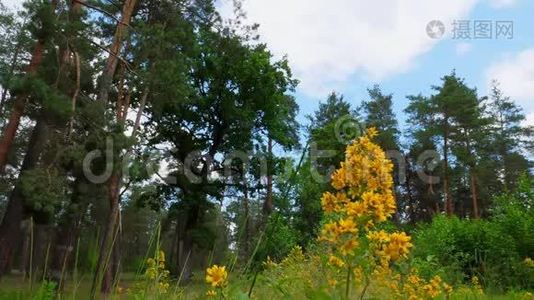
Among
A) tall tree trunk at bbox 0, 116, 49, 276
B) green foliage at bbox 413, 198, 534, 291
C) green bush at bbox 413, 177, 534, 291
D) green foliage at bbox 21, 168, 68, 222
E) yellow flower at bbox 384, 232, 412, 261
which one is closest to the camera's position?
yellow flower at bbox 384, 232, 412, 261

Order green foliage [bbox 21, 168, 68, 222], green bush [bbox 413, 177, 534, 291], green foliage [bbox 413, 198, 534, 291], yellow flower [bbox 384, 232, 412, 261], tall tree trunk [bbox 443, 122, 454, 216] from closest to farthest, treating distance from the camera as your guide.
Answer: yellow flower [bbox 384, 232, 412, 261], green foliage [bbox 21, 168, 68, 222], green foliage [bbox 413, 198, 534, 291], green bush [bbox 413, 177, 534, 291], tall tree trunk [bbox 443, 122, 454, 216]

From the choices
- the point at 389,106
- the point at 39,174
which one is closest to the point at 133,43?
the point at 39,174

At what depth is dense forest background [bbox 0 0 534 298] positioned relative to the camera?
2.41 metres

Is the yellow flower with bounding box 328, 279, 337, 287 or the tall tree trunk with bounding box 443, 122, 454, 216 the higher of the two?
the tall tree trunk with bounding box 443, 122, 454, 216

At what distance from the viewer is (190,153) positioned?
19.8 m

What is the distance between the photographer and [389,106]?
119 ft

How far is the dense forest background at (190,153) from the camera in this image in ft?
7.89

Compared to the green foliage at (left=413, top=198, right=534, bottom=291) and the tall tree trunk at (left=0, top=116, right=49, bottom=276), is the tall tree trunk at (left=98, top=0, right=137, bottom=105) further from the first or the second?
the green foliage at (left=413, top=198, right=534, bottom=291)

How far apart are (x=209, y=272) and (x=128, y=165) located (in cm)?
947

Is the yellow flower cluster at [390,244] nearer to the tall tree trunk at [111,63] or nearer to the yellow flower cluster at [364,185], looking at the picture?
the yellow flower cluster at [364,185]

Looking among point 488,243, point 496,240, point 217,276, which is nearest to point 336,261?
point 217,276

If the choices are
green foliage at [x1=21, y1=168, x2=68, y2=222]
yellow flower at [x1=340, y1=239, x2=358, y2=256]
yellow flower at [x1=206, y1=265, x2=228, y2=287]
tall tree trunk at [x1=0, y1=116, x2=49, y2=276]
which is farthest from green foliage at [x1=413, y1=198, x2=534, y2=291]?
yellow flower at [x1=206, y1=265, x2=228, y2=287]

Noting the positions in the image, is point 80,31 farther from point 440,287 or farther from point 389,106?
point 389,106

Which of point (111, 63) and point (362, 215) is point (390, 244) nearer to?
point (362, 215)
